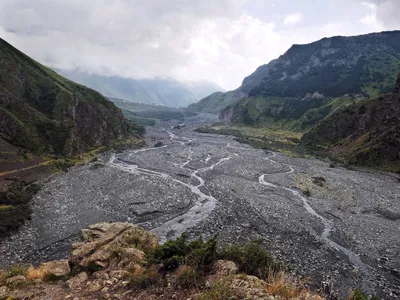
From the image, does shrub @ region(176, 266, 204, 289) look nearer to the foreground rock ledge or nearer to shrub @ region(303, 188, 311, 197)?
the foreground rock ledge

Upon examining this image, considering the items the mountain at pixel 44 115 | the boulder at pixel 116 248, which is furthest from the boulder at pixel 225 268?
the mountain at pixel 44 115

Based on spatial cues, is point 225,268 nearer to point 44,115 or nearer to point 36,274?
point 36,274

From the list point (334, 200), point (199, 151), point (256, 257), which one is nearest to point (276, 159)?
point (199, 151)

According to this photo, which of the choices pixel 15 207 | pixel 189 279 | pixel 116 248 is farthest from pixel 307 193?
pixel 15 207

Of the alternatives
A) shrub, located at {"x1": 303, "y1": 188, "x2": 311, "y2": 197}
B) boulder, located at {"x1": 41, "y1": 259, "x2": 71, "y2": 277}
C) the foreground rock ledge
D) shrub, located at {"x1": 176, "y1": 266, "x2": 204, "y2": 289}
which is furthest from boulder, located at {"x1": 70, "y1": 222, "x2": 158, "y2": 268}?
shrub, located at {"x1": 303, "y1": 188, "x2": 311, "y2": 197}

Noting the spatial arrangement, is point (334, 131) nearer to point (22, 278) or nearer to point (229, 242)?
point (229, 242)
